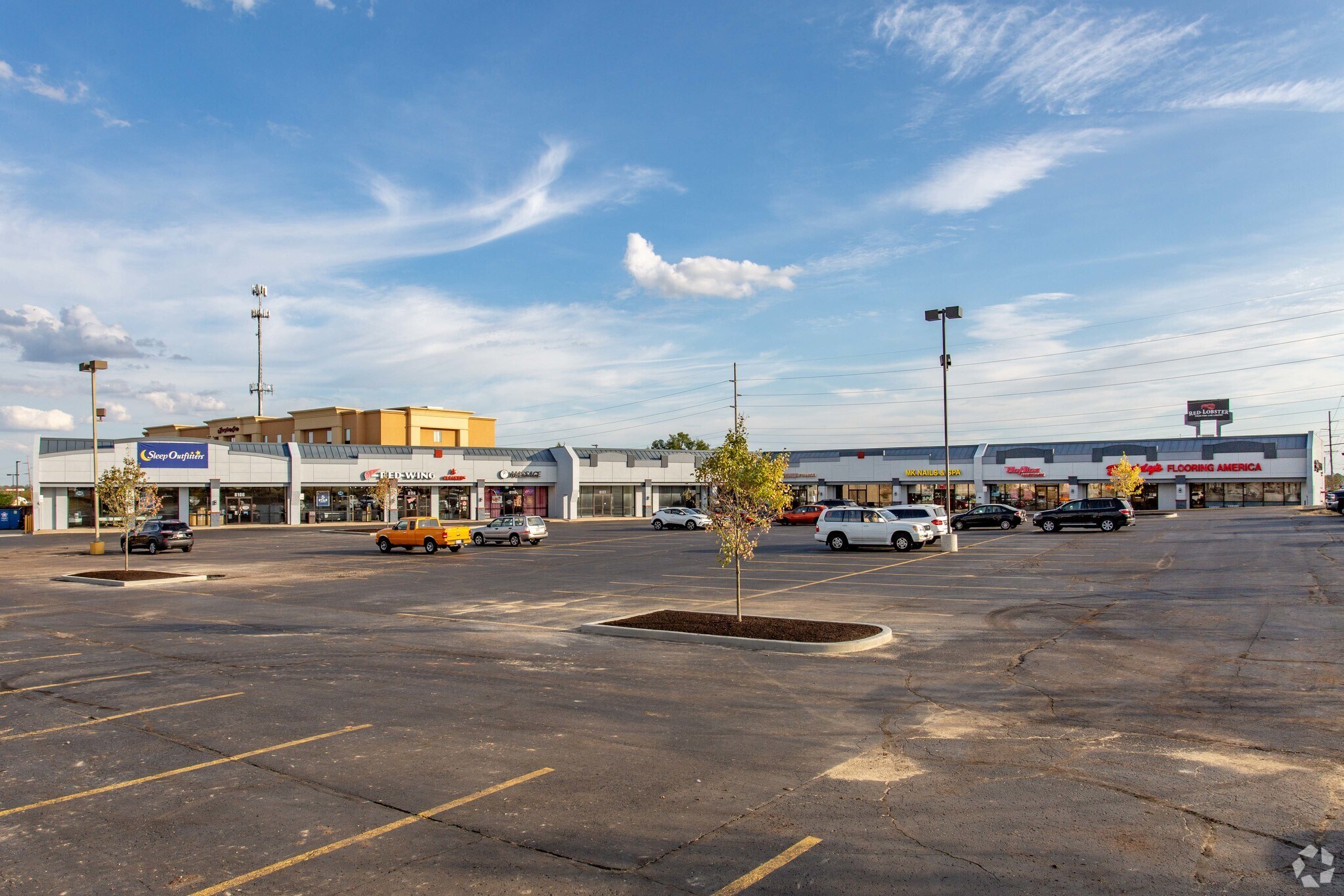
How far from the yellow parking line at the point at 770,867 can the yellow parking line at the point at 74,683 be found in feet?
33.1

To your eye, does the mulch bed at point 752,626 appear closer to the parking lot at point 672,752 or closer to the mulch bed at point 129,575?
the parking lot at point 672,752

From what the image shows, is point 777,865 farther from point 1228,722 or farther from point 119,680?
point 119,680

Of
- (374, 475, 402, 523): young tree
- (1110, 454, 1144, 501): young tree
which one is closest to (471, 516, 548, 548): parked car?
(374, 475, 402, 523): young tree

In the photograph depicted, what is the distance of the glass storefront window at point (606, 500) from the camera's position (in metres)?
74.3

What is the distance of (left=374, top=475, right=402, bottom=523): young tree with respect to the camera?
5756 centimetres

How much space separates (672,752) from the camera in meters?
7.66

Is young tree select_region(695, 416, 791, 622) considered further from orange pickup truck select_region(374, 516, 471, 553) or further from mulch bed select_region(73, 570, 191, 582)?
orange pickup truck select_region(374, 516, 471, 553)

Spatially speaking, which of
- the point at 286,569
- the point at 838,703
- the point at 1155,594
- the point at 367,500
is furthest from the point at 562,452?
the point at 838,703

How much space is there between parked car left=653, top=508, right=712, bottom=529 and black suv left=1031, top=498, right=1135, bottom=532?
65.0ft

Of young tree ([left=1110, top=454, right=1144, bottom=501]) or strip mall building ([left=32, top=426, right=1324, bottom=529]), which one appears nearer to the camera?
strip mall building ([left=32, top=426, right=1324, bottom=529])

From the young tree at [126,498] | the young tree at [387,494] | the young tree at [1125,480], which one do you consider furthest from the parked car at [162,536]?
the young tree at [1125,480]

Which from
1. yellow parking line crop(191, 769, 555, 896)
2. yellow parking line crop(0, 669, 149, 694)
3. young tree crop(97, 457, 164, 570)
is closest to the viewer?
yellow parking line crop(191, 769, 555, 896)

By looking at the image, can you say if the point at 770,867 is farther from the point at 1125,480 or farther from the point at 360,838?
the point at 1125,480

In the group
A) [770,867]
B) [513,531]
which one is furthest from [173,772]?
[513,531]
